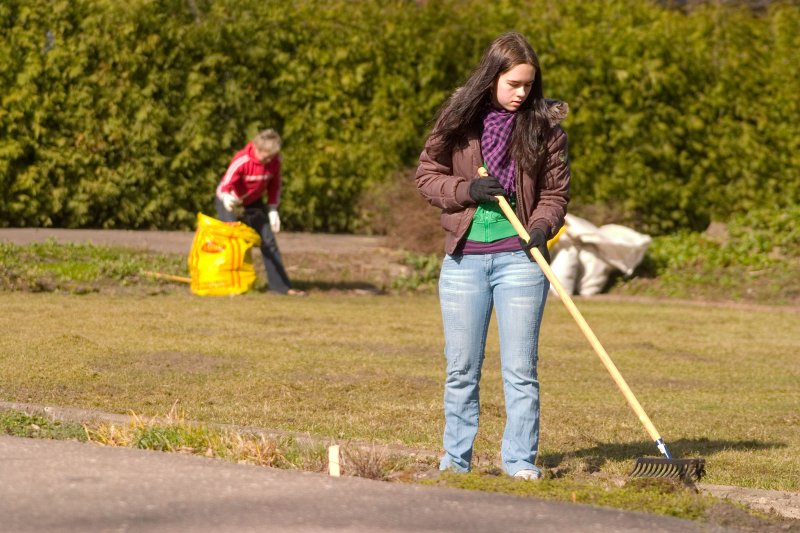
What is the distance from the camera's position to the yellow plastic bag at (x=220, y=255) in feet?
40.3

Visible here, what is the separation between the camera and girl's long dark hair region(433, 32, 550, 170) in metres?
5.32

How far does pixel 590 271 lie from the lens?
46.3 ft

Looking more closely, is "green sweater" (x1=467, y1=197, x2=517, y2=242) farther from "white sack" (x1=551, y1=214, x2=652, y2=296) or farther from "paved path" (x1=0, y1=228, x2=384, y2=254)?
"paved path" (x1=0, y1=228, x2=384, y2=254)

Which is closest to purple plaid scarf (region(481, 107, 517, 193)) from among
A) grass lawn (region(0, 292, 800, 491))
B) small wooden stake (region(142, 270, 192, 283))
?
grass lawn (region(0, 292, 800, 491))

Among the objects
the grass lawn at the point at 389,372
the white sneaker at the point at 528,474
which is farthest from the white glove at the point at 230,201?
the white sneaker at the point at 528,474

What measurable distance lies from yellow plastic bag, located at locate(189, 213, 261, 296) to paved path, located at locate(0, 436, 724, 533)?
7.58 meters

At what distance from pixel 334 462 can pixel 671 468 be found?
1.25 metres

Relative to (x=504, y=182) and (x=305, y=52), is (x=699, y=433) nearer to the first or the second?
(x=504, y=182)

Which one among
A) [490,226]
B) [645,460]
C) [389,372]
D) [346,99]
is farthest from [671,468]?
[346,99]

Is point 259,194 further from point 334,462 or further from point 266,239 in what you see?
point 334,462

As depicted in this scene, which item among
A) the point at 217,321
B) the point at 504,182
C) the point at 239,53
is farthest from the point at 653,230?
the point at 504,182

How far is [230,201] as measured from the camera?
481 inches

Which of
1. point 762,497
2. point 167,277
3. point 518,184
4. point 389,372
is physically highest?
point 518,184

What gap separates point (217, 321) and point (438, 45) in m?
7.12
